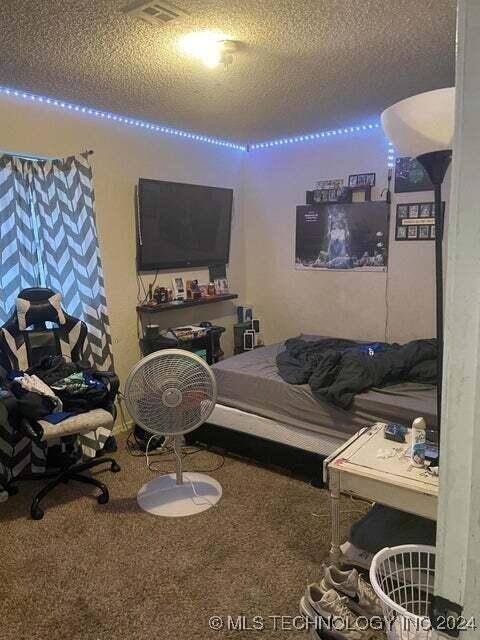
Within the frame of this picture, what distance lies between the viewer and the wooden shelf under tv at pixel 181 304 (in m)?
3.79

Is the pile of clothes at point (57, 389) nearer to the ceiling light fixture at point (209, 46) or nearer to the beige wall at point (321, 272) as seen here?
the ceiling light fixture at point (209, 46)

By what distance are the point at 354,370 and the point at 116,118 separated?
255cm

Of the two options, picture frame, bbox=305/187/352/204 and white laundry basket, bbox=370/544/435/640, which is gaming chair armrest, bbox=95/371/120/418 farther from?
picture frame, bbox=305/187/352/204

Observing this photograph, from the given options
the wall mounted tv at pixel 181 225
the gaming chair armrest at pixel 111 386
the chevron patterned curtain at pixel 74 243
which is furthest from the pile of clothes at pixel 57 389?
the wall mounted tv at pixel 181 225

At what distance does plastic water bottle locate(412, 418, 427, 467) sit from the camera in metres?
1.94

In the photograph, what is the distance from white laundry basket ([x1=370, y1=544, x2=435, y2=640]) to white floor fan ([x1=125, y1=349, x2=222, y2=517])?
3.74 feet

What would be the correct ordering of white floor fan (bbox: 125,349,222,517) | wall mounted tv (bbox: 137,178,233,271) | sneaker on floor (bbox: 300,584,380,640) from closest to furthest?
sneaker on floor (bbox: 300,584,380,640) < white floor fan (bbox: 125,349,222,517) < wall mounted tv (bbox: 137,178,233,271)

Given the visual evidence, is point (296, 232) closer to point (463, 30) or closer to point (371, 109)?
point (371, 109)

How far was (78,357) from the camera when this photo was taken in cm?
324

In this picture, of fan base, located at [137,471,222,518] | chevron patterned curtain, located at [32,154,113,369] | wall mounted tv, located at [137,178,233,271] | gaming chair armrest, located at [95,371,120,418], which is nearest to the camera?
fan base, located at [137,471,222,518]

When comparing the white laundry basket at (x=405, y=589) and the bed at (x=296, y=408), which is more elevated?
the bed at (x=296, y=408)

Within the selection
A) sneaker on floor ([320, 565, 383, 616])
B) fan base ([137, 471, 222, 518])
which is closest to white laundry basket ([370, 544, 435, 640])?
sneaker on floor ([320, 565, 383, 616])

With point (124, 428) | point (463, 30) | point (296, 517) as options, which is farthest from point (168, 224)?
point (463, 30)

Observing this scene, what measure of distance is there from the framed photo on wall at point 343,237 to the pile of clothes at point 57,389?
2404 millimetres
